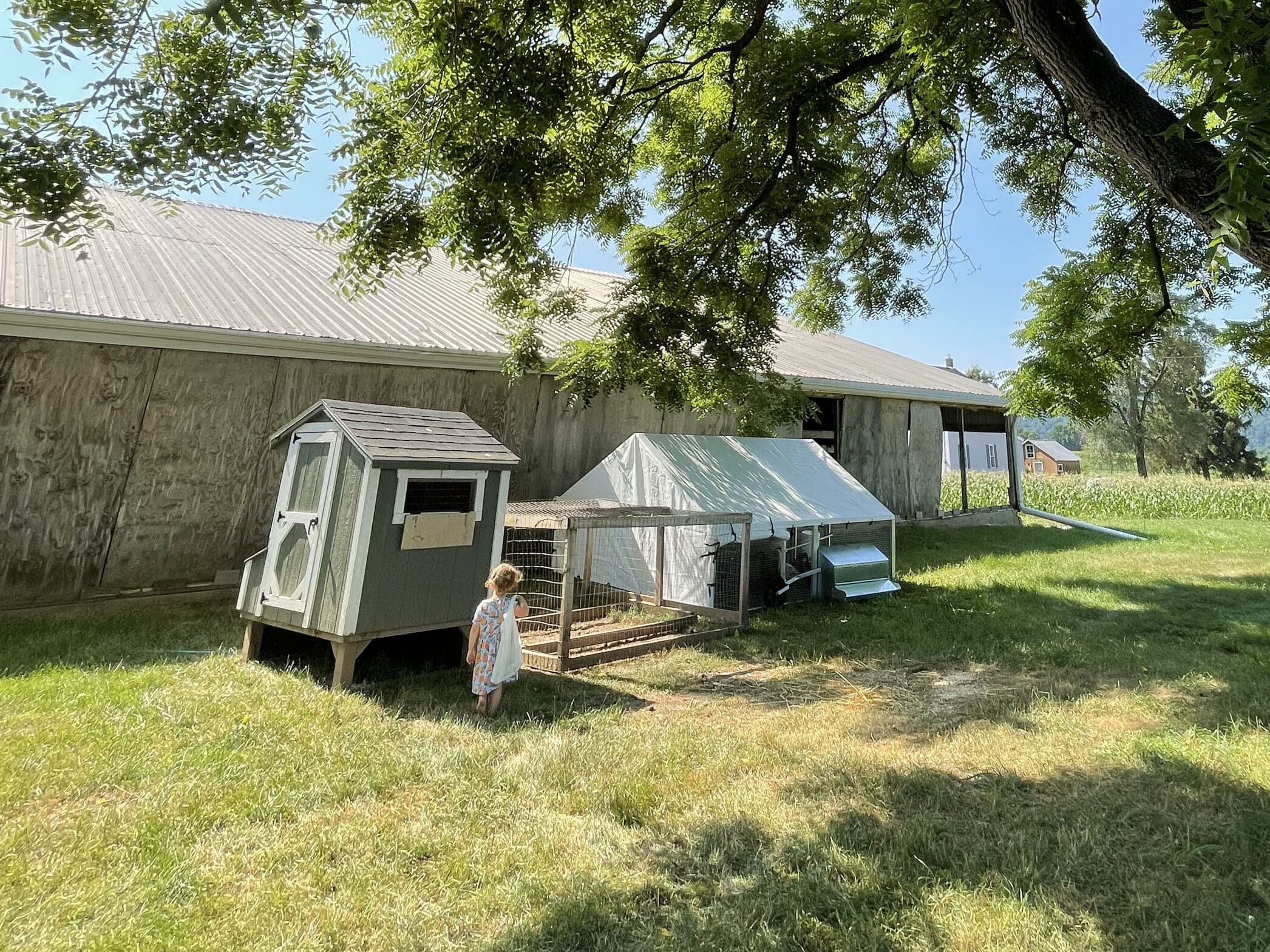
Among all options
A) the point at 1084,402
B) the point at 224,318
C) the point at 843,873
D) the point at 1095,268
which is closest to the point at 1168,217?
the point at 1095,268

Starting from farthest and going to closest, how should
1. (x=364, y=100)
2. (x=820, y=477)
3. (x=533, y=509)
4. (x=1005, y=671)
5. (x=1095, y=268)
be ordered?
(x=820, y=477), (x=1095, y=268), (x=533, y=509), (x=1005, y=671), (x=364, y=100)

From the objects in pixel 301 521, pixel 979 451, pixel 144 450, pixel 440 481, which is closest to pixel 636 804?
pixel 440 481

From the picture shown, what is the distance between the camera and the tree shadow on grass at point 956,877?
7.52ft

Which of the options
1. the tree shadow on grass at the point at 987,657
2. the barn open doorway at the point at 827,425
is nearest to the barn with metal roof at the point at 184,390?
the tree shadow on grass at the point at 987,657

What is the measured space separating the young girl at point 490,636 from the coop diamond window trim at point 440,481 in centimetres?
78

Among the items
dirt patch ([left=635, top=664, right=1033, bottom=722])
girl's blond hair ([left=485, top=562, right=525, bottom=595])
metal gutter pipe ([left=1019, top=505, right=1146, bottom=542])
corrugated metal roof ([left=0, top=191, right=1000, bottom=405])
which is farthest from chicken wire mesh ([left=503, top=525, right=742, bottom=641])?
metal gutter pipe ([left=1019, top=505, right=1146, bottom=542])

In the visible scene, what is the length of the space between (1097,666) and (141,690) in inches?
302

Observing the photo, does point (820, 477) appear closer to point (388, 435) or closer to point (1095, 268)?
point (1095, 268)

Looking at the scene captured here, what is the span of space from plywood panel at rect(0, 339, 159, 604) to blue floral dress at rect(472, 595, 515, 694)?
486cm

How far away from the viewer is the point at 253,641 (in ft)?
18.1

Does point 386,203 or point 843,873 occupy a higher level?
point 386,203

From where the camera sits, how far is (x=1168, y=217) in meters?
7.04

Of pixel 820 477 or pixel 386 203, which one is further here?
pixel 820 477

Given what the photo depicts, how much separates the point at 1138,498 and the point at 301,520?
2686 cm
